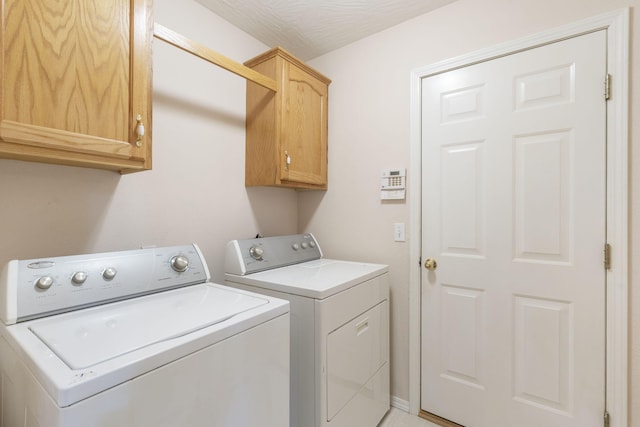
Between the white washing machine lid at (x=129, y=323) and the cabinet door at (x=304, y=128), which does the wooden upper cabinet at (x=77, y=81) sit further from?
the cabinet door at (x=304, y=128)

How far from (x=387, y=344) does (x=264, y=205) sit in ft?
4.10

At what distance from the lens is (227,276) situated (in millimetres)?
1568

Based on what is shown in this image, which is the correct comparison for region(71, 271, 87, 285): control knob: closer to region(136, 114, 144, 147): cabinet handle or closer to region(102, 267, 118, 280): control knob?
region(102, 267, 118, 280): control knob

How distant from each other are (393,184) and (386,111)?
51cm

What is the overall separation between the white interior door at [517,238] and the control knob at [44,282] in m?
1.79

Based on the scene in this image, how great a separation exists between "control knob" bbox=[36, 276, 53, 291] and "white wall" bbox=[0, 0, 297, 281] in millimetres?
303

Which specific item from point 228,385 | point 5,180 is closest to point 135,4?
point 5,180

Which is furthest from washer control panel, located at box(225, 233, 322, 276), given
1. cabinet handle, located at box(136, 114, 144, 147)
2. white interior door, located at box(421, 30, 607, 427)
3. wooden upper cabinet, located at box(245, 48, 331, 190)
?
white interior door, located at box(421, 30, 607, 427)

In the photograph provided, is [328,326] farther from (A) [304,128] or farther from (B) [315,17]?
(B) [315,17]

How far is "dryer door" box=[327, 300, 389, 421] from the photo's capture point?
130 centimetres

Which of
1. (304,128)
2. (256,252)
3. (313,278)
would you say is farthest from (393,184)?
(256,252)

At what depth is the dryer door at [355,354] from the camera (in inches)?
51.2

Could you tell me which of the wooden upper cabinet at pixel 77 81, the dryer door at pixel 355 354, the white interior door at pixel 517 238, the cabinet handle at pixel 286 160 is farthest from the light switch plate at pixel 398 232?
the wooden upper cabinet at pixel 77 81

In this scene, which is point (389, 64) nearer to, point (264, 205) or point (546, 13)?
point (546, 13)
